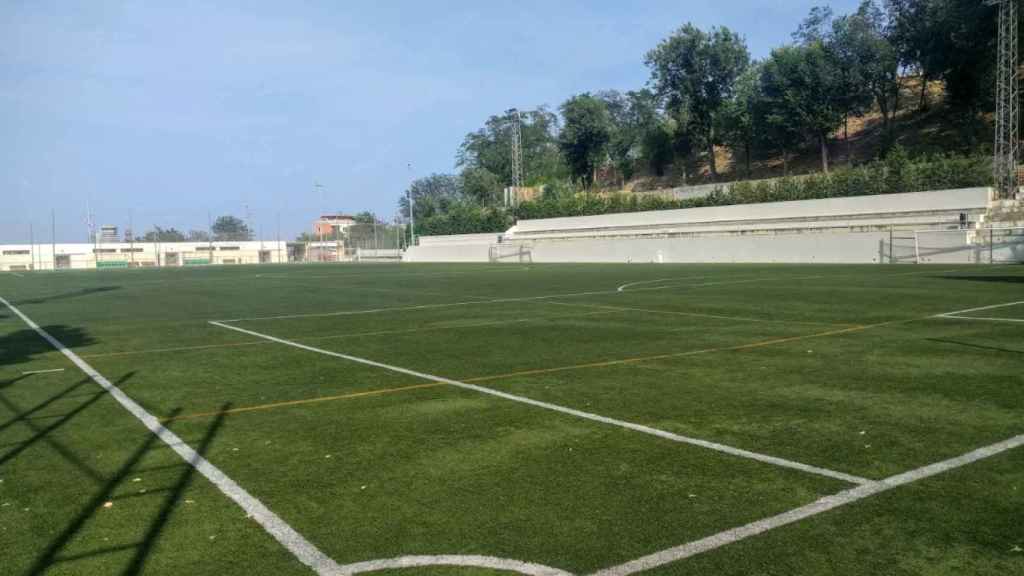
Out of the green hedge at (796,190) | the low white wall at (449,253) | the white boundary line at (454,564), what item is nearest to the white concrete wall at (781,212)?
the green hedge at (796,190)

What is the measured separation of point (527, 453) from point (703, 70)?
82180 mm

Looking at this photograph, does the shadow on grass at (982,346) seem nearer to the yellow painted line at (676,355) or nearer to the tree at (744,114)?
the yellow painted line at (676,355)

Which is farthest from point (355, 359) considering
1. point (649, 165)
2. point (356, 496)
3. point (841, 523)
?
point (649, 165)

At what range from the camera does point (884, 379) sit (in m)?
9.05

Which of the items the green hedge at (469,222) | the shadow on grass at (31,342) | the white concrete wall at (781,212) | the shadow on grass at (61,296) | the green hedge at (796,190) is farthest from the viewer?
the green hedge at (469,222)

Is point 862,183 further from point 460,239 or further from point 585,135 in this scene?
point 585,135

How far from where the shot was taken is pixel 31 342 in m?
14.8

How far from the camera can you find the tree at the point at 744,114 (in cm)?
7238

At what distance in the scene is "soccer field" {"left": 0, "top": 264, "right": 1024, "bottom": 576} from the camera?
434 centimetres

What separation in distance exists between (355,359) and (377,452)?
5.49 meters

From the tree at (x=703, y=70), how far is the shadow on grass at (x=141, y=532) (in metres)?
78.9

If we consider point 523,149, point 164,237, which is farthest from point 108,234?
point 523,149

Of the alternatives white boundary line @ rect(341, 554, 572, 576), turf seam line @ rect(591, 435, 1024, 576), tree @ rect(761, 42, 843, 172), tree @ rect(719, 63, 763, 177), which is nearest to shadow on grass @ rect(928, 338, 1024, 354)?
turf seam line @ rect(591, 435, 1024, 576)

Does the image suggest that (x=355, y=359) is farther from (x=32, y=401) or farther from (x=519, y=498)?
(x=519, y=498)
